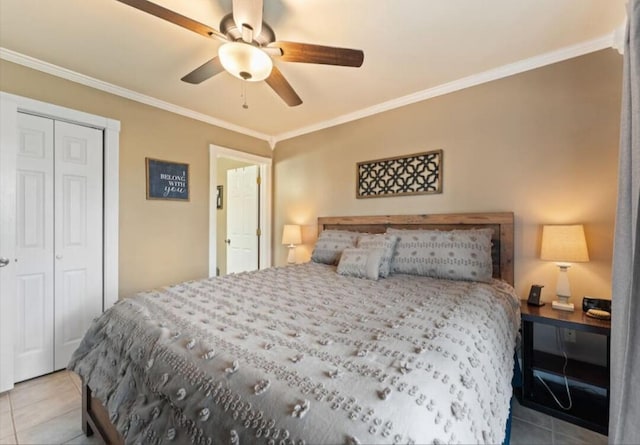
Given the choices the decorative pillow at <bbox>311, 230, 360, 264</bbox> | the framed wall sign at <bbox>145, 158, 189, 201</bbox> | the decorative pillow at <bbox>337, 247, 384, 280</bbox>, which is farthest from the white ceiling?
the decorative pillow at <bbox>337, 247, 384, 280</bbox>

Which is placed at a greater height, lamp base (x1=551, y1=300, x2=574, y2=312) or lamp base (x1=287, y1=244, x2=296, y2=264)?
lamp base (x1=287, y1=244, x2=296, y2=264)

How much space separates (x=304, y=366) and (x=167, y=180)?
111 inches

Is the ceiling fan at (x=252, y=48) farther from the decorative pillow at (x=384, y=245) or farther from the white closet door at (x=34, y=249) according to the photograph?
the white closet door at (x=34, y=249)

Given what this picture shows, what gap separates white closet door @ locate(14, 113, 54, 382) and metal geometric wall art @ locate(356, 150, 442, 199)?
9.36ft

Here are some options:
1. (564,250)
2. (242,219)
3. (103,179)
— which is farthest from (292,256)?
(564,250)

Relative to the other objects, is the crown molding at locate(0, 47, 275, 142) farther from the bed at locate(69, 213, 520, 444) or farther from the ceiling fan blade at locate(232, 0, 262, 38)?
the bed at locate(69, 213, 520, 444)

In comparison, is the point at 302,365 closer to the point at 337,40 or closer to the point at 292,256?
the point at 337,40

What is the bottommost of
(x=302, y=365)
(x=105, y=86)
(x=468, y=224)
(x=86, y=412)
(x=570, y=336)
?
(x=86, y=412)

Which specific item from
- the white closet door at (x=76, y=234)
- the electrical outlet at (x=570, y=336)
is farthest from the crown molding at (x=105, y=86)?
the electrical outlet at (x=570, y=336)

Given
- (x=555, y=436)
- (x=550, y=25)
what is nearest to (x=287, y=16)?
(x=550, y=25)

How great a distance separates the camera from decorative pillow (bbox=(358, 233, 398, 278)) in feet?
7.26

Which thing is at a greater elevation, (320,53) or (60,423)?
(320,53)

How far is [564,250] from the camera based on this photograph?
181 centimetres

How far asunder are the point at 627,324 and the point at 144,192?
356 centimetres
